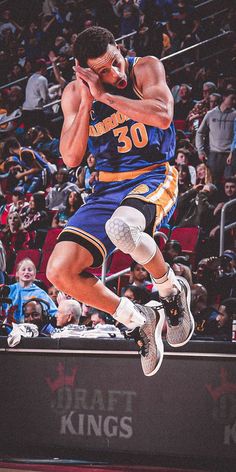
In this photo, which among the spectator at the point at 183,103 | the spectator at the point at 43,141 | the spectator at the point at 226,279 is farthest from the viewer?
the spectator at the point at 43,141

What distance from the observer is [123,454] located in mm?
5387

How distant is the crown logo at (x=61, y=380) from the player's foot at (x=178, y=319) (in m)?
0.98

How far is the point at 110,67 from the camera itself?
14.4 ft

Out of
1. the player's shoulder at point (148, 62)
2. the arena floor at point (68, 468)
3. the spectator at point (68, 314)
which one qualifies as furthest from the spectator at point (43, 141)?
the player's shoulder at point (148, 62)

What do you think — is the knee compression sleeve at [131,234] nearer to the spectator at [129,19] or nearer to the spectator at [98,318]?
the spectator at [98,318]

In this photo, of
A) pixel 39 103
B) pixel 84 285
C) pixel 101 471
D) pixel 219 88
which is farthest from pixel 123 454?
pixel 39 103

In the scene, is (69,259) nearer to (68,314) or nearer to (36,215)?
(68,314)

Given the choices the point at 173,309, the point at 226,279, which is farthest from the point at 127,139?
the point at 226,279

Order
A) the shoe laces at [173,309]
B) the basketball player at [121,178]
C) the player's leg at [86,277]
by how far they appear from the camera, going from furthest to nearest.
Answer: the shoe laces at [173,309] < the player's leg at [86,277] < the basketball player at [121,178]

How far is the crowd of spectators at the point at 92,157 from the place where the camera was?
7824 mm

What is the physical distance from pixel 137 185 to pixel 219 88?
654cm

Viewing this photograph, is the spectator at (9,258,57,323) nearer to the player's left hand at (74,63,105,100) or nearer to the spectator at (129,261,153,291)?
the spectator at (129,261,153,291)

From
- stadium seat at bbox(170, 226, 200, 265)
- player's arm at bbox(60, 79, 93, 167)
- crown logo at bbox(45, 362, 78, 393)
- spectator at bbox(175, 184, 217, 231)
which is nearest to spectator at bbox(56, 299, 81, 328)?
crown logo at bbox(45, 362, 78, 393)

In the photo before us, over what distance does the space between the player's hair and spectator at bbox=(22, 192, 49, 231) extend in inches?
241
